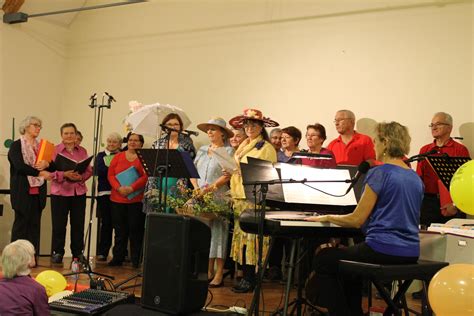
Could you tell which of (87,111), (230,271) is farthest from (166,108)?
(87,111)

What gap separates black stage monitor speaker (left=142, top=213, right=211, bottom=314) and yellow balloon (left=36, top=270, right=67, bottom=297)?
1.18 metres

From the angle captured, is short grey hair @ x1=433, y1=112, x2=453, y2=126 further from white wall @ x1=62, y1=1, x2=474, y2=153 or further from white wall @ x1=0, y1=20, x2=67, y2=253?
white wall @ x1=0, y1=20, x2=67, y2=253

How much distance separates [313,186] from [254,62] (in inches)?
133

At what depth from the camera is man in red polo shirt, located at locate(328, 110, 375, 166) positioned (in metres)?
5.12

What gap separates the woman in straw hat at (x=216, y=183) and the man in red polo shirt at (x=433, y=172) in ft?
5.90

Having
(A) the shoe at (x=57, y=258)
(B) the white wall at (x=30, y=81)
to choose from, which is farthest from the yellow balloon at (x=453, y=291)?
(B) the white wall at (x=30, y=81)

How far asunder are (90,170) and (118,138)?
0.74 m

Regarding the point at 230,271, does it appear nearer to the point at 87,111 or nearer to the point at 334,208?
the point at 334,208

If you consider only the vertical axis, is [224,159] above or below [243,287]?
above

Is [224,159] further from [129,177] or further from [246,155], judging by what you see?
[129,177]

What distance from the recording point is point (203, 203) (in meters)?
4.82

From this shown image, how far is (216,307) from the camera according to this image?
3906 mm

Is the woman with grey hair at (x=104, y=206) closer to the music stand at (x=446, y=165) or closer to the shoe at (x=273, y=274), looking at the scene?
the shoe at (x=273, y=274)

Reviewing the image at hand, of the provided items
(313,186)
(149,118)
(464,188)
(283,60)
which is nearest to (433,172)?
(464,188)
